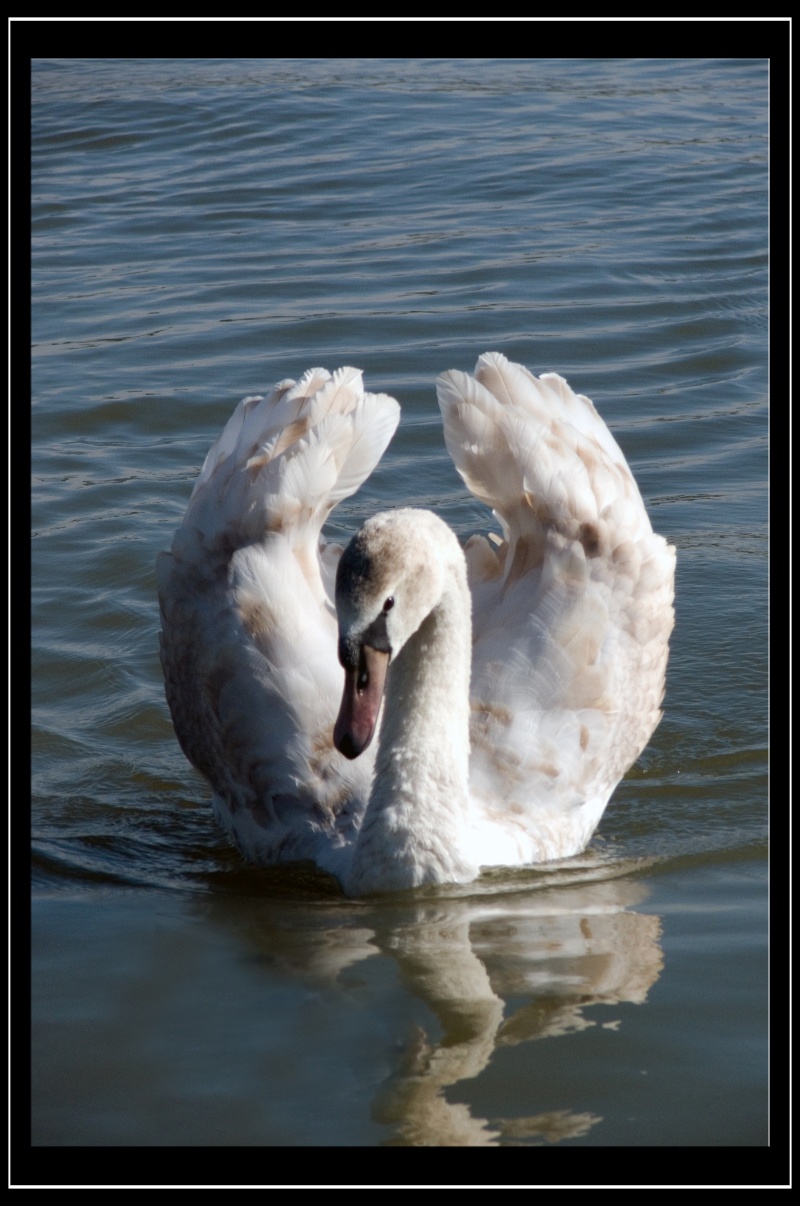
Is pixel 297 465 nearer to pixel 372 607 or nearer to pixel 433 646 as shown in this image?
pixel 433 646

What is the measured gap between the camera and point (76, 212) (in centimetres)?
1410

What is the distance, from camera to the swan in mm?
5578

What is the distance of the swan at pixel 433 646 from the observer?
558 cm

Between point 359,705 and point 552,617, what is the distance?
4.48 ft

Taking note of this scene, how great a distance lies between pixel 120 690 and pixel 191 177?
8.25 meters

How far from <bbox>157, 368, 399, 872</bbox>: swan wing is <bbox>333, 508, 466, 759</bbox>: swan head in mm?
834

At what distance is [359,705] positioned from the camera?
5066 mm

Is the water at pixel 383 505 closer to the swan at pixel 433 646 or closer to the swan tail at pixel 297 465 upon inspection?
the swan at pixel 433 646

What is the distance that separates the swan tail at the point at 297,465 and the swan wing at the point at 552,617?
0.34m

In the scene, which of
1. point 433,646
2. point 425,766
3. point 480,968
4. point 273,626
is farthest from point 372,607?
point 273,626

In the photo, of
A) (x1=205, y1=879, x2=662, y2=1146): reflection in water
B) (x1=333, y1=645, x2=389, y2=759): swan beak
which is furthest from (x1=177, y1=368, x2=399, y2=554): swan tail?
(x1=205, y1=879, x2=662, y2=1146): reflection in water

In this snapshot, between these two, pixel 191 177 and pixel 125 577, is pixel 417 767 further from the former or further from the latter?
pixel 191 177

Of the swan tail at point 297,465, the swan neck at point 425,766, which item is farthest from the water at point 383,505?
the swan tail at point 297,465
